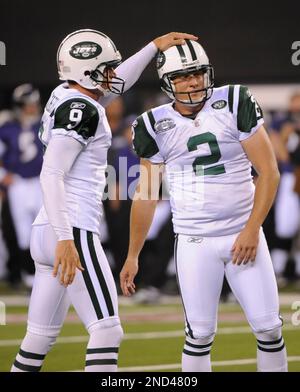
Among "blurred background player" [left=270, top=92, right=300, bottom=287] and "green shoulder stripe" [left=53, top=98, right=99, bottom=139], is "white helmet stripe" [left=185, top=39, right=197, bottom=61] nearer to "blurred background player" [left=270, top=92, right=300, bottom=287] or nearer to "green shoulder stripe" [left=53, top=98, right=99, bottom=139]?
"green shoulder stripe" [left=53, top=98, right=99, bottom=139]

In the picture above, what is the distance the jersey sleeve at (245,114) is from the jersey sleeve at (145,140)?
39cm

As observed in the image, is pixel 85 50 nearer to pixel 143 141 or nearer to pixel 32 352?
pixel 143 141

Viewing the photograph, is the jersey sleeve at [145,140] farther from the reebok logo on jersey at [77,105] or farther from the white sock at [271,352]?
the white sock at [271,352]

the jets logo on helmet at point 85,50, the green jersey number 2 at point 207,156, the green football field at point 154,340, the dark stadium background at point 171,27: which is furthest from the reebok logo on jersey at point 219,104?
the dark stadium background at point 171,27

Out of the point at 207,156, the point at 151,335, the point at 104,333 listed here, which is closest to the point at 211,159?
the point at 207,156

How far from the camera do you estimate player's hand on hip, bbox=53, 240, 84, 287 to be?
426 cm

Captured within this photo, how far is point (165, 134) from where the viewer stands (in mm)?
4672

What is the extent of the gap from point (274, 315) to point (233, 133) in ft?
2.61

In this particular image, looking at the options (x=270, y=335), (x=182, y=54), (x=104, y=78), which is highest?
(x=182, y=54)

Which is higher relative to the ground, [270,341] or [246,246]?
[246,246]

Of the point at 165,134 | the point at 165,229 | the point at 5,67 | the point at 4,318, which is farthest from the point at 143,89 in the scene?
the point at 165,134

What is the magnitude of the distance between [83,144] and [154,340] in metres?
2.97

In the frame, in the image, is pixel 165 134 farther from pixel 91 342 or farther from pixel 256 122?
pixel 91 342

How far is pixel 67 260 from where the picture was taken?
426 cm
